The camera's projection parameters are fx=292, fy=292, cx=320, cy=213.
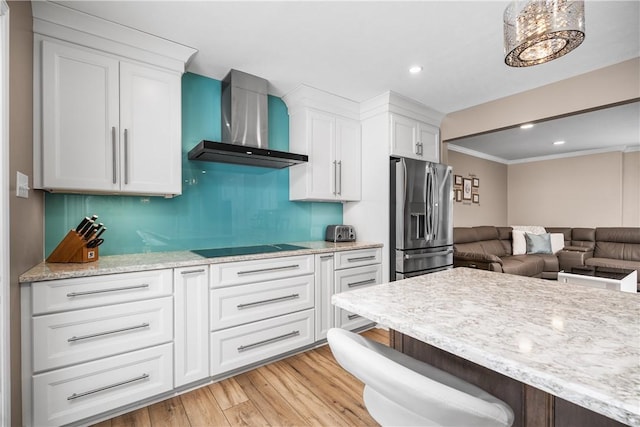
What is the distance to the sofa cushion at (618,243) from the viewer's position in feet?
16.0

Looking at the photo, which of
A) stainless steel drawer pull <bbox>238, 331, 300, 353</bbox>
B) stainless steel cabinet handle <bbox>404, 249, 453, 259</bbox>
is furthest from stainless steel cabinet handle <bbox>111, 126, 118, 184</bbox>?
stainless steel cabinet handle <bbox>404, 249, 453, 259</bbox>

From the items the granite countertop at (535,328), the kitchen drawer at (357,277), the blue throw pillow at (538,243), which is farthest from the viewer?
the blue throw pillow at (538,243)

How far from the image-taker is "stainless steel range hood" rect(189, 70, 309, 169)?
245 centimetres

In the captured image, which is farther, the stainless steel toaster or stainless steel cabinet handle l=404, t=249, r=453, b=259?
the stainless steel toaster

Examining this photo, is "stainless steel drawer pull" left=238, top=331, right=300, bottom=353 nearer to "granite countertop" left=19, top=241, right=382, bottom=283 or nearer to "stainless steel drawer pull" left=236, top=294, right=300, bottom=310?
"stainless steel drawer pull" left=236, top=294, right=300, bottom=310

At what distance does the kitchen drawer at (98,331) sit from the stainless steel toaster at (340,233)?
1761 mm

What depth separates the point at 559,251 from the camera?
5195mm

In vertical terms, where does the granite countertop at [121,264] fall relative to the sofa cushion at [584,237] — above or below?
above

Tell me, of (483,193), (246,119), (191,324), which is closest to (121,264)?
(191,324)

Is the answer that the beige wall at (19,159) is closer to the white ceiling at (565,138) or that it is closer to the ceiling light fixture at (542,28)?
the ceiling light fixture at (542,28)

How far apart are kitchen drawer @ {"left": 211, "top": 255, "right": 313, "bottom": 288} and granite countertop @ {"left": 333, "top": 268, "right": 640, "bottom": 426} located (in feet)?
3.79

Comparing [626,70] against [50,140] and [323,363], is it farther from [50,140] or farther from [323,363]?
[50,140]

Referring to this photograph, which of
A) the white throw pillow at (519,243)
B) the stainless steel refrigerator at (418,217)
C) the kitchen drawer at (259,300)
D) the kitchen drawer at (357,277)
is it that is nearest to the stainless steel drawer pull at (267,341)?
the kitchen drawer at (259,300)

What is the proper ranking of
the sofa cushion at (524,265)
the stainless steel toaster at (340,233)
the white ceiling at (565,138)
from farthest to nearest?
the sofa cushion at (524,265) < the white ceiling at (565,138) < the stainless steel toaster at (340,233)
